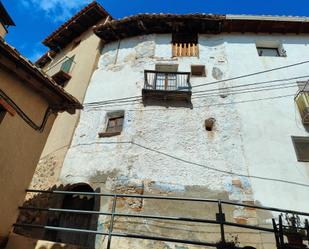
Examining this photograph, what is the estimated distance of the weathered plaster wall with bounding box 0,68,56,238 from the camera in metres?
5.06

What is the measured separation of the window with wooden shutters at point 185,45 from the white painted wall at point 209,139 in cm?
49

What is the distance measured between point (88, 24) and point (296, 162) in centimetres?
1323

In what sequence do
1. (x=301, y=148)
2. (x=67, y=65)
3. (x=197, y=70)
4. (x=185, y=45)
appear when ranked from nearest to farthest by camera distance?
(x=301, y=148), (x=197, y=70), (x=185, y=45), (x=67, y=65)

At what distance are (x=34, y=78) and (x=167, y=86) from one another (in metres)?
5.94

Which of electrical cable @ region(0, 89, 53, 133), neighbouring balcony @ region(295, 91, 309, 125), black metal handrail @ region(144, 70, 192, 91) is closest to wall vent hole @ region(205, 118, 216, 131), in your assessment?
Answer: black metal handrail @ region(144, 70, 192, 91)

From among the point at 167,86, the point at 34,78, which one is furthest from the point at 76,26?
the point at 34,78

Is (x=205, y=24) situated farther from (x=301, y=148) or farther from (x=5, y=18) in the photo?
(x=5, y=18)

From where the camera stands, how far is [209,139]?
9328 millimetres

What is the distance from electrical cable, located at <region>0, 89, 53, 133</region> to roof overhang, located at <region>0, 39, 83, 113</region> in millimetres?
278

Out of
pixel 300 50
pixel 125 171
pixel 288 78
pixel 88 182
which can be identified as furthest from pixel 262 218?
pixel 300 50

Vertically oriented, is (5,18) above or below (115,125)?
above

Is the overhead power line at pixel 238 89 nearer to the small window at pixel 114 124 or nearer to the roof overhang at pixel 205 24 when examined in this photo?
the small window at pixel 114 124

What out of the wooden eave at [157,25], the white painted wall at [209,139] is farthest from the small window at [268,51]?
the wooden eave at [157,25]

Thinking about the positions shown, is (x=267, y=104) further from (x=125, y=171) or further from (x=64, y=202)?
(x=64, y=202)
